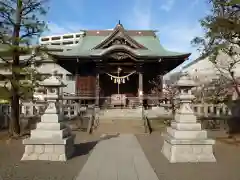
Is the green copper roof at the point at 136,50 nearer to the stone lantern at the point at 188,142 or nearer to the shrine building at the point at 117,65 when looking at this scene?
the shrine building at the point at 117,65

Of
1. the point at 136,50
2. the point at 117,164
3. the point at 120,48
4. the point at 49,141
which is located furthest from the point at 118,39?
the point at 117,164

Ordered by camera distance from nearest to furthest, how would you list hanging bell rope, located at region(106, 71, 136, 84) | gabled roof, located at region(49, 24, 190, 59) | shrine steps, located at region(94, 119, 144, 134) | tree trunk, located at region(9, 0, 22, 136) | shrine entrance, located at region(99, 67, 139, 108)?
tree trunk, located at region(9, 0, 22, 136) → shrine steps, located at region(94, 119, 144, 134) → gabled roof, located at region(49, 24, 190, 59) → shrine entrance, located at region(99, 67, 139, 108) → hanging bell rope, located at region(106, 71, 136, 84)

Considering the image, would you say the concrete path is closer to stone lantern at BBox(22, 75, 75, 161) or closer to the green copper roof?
stone lantern at BBox(22, 75, 75, 161)

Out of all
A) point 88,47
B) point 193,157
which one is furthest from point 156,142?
point 88,47

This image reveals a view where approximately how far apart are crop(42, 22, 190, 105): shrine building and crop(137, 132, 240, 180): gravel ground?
11.9m

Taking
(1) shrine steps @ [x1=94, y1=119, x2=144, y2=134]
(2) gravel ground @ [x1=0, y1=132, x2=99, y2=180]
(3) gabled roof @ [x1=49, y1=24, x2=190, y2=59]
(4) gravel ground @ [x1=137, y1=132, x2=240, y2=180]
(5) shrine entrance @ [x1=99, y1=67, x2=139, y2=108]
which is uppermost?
(3) gabled roof @ [x1=49, y1=24, x2=190, y2=59]

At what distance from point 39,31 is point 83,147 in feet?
18.6

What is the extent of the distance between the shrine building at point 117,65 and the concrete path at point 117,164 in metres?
11.0

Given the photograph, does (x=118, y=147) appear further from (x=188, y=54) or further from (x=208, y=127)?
(x=188, y=54)

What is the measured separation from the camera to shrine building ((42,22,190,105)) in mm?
22766

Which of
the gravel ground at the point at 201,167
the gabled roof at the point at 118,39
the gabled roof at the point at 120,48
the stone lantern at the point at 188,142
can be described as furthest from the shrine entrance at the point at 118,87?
the stone lantern at the point at 188,142

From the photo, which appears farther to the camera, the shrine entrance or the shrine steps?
the shrine entrance

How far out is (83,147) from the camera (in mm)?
11109

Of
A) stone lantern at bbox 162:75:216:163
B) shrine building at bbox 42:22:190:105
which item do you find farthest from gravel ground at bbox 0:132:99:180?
shrine building at bbox 42:22:190:105
